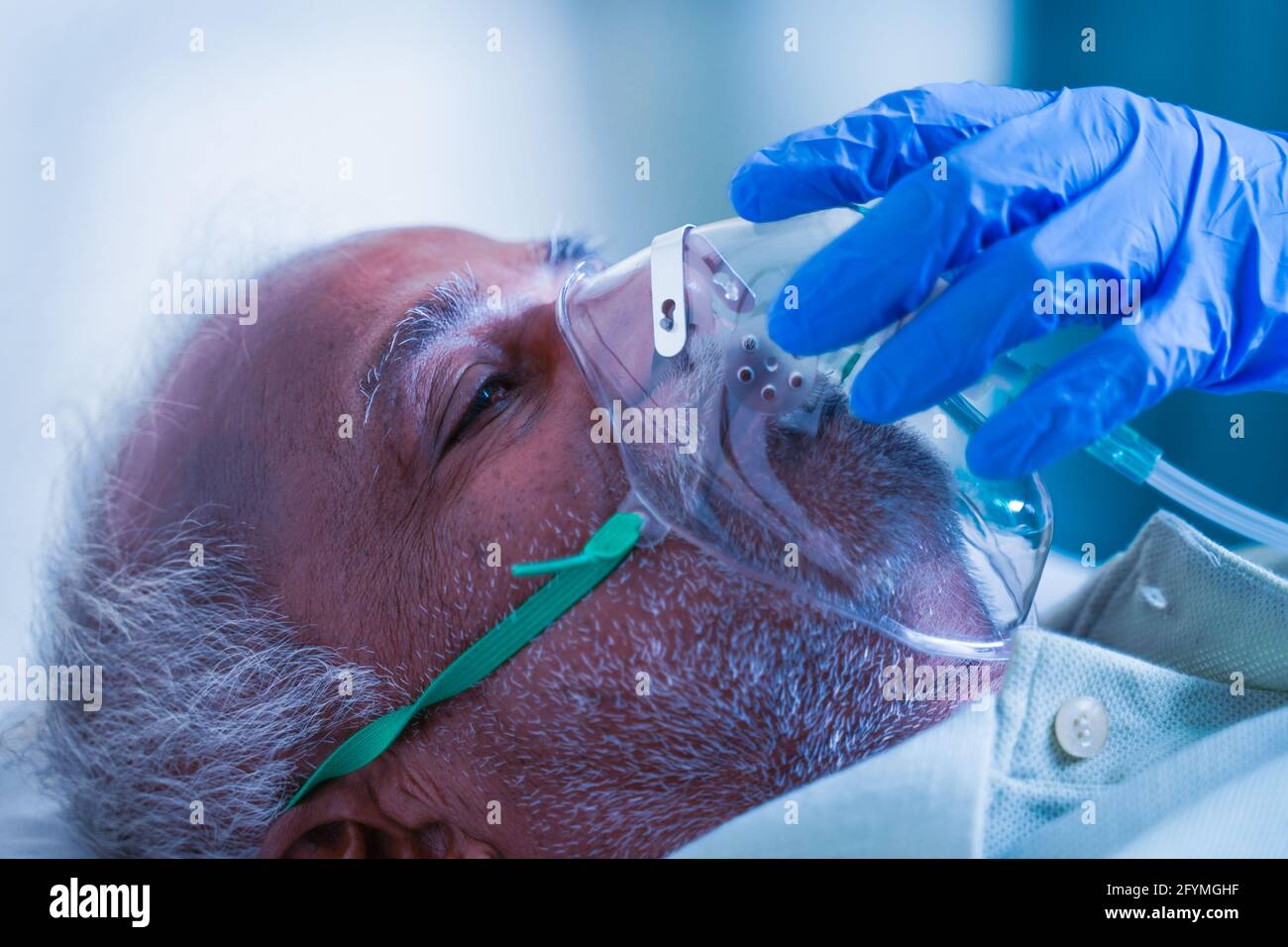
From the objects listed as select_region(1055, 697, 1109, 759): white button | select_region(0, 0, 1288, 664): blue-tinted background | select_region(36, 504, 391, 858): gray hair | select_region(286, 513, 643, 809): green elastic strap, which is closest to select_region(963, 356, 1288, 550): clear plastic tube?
select_region(1055, 697, 1109, 759): white button

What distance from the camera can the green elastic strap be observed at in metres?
0.93

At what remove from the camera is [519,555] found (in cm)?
97

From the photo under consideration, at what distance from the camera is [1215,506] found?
1.04 meters

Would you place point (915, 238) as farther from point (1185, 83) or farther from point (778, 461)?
point (1185, 83)

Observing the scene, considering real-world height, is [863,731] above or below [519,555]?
below

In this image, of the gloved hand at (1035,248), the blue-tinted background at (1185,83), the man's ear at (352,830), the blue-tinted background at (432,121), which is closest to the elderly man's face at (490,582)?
the man's ear at (352,830)

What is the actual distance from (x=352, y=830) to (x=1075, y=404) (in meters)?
0.85

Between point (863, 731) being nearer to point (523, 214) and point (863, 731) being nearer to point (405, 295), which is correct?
point (405, 295)

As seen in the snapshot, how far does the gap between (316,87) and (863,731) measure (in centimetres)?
147

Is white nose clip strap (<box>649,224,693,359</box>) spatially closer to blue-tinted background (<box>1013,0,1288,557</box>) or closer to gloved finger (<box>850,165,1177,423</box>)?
gloved finger (<box>850,165,1177,423</box>)

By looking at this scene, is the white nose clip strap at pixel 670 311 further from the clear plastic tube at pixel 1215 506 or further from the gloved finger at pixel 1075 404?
the clear plastic tube at pixel 1215 506

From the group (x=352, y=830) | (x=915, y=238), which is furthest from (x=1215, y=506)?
(x=352, y=830)

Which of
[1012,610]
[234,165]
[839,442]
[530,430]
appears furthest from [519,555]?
[234,165]

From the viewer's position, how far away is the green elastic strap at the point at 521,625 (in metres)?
0.93
